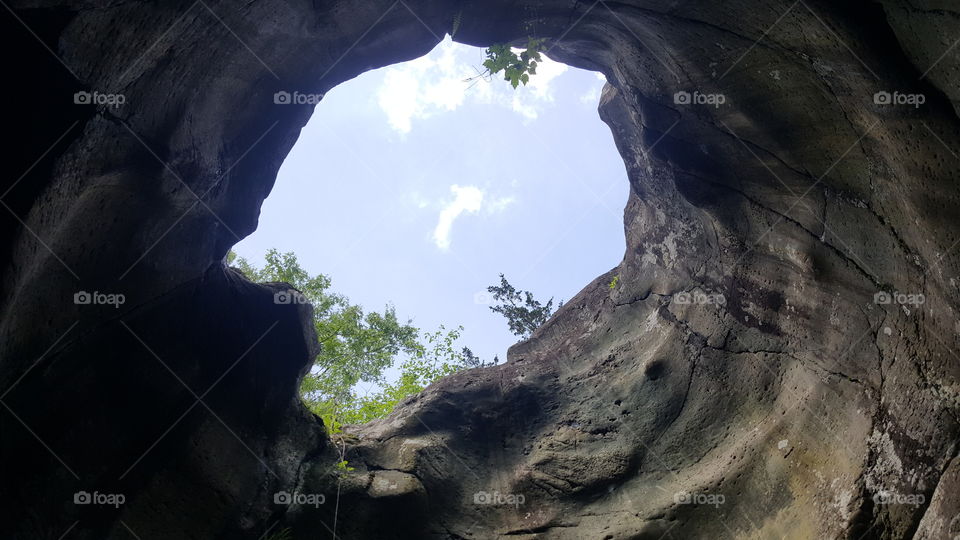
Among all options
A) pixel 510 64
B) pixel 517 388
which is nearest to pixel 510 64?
pixel 510 64

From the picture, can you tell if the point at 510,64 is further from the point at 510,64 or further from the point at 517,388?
the point at 517,388

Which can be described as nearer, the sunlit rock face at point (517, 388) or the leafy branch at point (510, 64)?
the sunlit rock face at point (517, 388)

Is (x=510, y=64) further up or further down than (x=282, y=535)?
further up

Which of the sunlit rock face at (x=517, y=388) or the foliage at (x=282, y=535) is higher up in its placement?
the sunlit rock face at (x=517, y=388)

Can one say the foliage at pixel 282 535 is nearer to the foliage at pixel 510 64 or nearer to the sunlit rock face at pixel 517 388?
the sunlit rock face at pixel 517 388

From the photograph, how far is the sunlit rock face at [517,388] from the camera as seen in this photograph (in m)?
4.82

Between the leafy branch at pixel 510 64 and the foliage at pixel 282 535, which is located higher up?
the leafy branch at pixel 510 64

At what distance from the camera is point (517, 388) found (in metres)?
9.13

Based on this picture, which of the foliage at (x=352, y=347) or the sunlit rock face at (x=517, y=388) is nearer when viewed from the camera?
the sunlit rock face at (x=517, y=388)

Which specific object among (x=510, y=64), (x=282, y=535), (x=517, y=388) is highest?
(x=510, y=64)

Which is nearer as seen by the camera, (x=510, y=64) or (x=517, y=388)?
(x=510, y=64)

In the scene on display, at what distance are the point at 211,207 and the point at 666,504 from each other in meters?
6.55

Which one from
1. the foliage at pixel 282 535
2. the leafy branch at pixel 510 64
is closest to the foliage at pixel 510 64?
the leafy branch at pixel 510 64

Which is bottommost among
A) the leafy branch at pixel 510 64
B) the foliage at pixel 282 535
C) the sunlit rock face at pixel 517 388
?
the foliage at pixel 282 535
